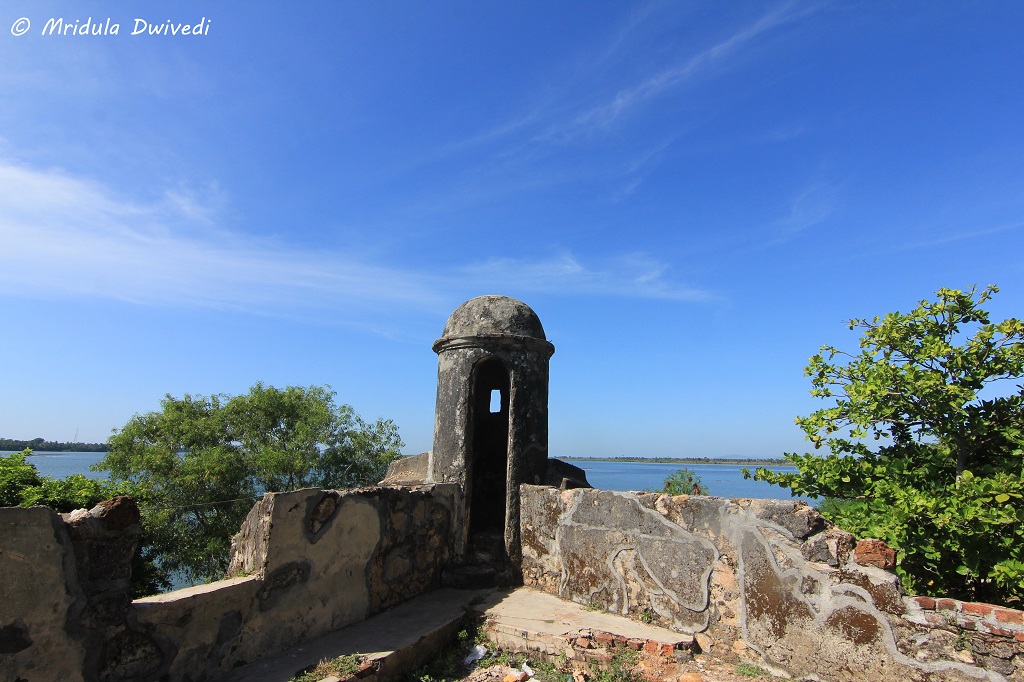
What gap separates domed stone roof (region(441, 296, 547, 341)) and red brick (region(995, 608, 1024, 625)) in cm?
445

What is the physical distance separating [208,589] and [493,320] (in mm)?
3908

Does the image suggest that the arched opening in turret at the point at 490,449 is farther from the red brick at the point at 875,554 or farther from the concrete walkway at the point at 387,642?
the red brick at the point at 875,554

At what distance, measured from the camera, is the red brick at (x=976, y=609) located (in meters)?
3.36

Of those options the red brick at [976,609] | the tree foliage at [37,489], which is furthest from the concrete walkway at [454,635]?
the tree foliage at [37,489]

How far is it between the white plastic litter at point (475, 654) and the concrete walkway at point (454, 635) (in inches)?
5.4

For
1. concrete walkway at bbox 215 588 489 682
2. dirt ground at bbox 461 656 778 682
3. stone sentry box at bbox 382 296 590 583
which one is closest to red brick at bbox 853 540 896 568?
dirt ground at bbox 461 656 778 682

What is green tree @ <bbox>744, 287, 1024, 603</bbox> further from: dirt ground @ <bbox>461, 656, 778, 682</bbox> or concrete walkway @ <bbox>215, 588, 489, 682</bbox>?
concrete walkway @ <bbox>215, 588, 489, 682</bbox>

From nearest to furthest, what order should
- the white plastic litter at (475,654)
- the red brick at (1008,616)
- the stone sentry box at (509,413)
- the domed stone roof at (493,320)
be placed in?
the red brick at (1008,616), the white plastic litter at (475,654), the stone sentry box at (509,413), the domed stone roof at (493,320)

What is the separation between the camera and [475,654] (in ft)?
14.7

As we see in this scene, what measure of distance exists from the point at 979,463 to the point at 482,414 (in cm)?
568

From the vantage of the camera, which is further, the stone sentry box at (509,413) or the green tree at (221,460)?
the green tree at (221,460)

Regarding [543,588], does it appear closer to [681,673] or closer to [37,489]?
[681,673]

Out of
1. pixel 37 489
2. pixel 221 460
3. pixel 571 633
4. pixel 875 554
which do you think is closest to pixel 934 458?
pixel 875 554

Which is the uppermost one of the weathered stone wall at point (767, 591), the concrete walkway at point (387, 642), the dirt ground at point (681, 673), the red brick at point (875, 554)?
the red brick at point (875, 554)
